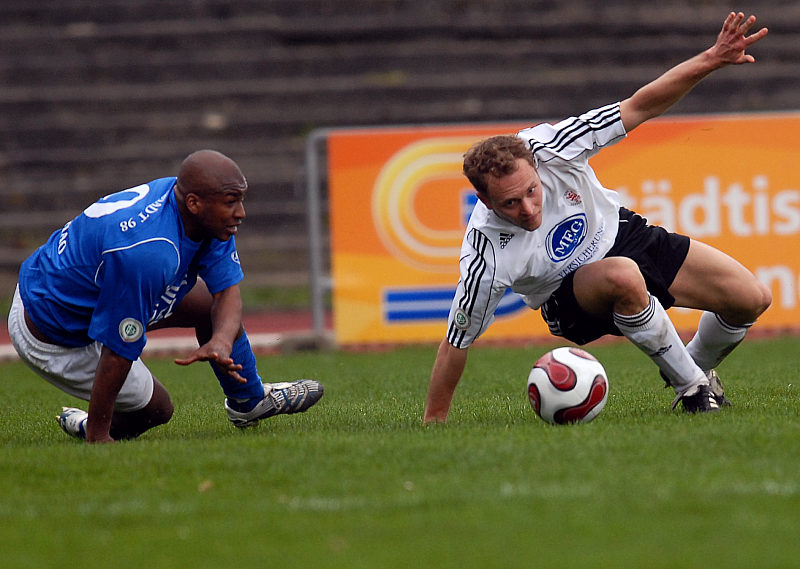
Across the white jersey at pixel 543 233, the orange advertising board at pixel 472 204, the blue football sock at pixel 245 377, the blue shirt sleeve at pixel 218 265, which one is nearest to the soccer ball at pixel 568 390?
the white jersey at pixel 543 233

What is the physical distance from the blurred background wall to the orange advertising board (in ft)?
14.9

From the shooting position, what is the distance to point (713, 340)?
546 cm

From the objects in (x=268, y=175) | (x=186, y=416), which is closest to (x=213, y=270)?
(x=186, y=416)

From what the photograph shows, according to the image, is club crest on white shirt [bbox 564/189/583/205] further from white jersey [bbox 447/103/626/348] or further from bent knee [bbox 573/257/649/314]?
bent knee [bbox 573/257/649/314]

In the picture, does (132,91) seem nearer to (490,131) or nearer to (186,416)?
(490,131)

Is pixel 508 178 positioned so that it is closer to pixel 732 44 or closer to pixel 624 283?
pixel 624 283

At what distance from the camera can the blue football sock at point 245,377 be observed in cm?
514

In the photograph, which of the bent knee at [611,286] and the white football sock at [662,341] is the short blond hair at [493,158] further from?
the white football sock at [662,341]

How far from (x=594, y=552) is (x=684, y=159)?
7.07m

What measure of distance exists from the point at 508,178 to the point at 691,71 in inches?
37.3

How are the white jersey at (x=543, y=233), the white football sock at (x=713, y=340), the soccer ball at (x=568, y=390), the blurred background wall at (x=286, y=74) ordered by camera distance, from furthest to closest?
the blurred background wall at (x=286, y=74) < the white football sock at (x=713, y=340) < the white jersey at (x=543, y=233) < the soccer ball at (x=568, y=390)

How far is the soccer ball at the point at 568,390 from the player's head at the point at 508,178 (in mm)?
624

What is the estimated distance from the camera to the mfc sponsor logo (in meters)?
5.00

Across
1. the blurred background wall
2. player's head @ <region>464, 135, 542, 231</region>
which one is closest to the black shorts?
player's head @ <region>464, 135, 542, 231</region>
